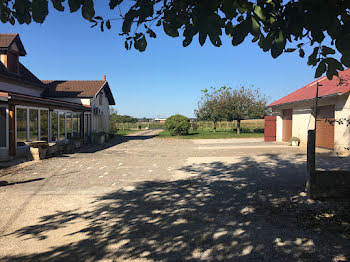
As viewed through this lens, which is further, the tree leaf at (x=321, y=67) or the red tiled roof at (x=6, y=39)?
the red tiled roof at (x=6, y=39)

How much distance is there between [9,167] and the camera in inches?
354

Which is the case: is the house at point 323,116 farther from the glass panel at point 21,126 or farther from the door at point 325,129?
the glass panel at point 21,126

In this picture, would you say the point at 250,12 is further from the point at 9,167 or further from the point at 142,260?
the point at 9,167

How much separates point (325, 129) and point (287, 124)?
5431 mm

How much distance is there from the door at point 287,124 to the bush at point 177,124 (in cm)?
1052

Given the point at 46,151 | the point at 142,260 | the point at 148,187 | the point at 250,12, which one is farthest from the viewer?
the point at 46,151

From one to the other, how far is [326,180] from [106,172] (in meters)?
6.39

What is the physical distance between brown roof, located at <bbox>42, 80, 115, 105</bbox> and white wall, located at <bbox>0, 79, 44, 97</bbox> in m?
1.84

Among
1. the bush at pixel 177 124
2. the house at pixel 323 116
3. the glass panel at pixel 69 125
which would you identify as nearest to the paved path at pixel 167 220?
the house at pixel 323 116

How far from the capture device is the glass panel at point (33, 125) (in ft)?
40.7

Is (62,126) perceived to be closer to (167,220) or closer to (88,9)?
(167,220)

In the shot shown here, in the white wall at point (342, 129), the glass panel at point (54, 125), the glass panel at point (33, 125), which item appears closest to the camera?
the white wall at point (342, 129)

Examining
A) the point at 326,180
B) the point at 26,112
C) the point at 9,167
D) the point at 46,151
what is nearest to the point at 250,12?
the point at 326,180

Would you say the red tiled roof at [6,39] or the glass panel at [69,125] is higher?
the red tiled roof at [6,39]
